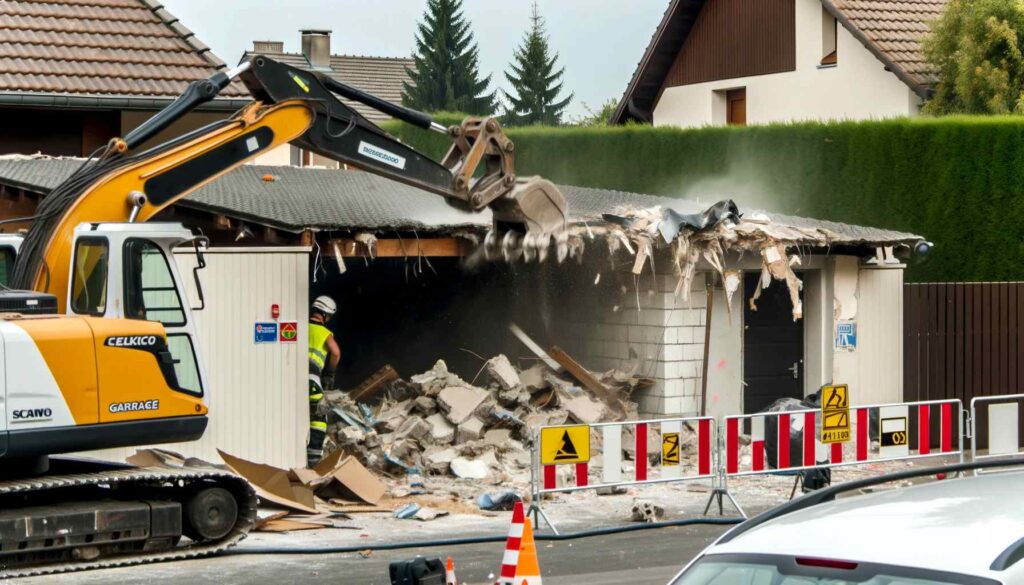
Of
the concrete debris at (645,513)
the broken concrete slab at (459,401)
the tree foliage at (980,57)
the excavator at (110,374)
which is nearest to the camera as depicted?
the excavator at (110,374)

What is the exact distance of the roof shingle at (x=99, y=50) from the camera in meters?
22.0

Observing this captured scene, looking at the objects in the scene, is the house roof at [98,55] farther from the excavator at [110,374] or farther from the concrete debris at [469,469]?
the excavator at [110,374]

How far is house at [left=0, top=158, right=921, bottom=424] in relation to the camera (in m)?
17.7

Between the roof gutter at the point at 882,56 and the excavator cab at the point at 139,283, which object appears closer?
the excavator cab at the point at 139,283

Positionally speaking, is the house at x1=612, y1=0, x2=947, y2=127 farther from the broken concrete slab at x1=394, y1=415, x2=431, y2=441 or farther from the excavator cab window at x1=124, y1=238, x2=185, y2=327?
the excavator cab window at x1=124, y1=238, x2=185, y2=327

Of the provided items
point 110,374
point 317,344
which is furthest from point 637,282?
point 110,374

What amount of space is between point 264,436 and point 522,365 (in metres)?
6.00

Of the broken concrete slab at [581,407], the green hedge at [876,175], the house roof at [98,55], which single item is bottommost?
the broken concrete slab at [581,407]

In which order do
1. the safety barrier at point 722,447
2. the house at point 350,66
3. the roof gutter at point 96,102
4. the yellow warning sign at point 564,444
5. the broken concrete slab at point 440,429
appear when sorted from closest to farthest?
1. the yellow warning sign at point 564,444
2. the safety barrier at point 722,447
3. the broken concrete slab at point 440,429
4. the roof gutter at point 96,102
5. the house at point 350,66

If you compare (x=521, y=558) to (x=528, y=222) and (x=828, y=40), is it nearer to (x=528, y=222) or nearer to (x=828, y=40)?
(x=528, y=222)

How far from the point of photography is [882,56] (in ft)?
98.6

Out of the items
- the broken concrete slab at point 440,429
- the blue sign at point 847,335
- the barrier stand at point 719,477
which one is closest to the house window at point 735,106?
the blue sign at point 847,335

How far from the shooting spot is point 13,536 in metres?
11.3

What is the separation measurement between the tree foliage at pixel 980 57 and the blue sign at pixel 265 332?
17510 millimetres
